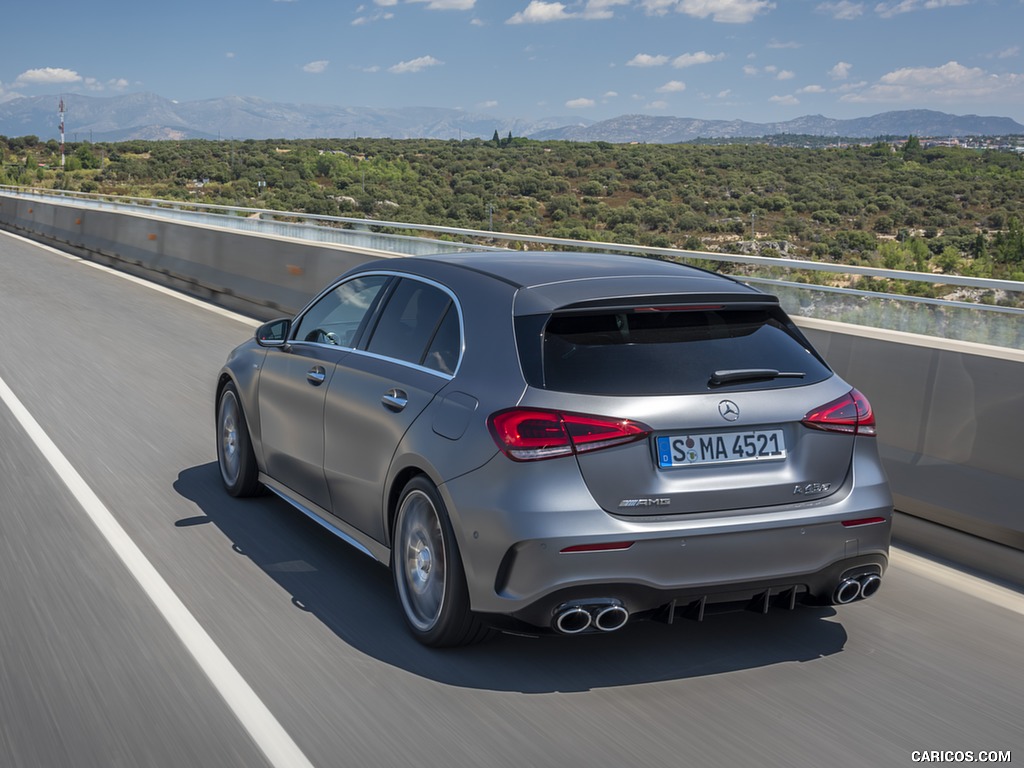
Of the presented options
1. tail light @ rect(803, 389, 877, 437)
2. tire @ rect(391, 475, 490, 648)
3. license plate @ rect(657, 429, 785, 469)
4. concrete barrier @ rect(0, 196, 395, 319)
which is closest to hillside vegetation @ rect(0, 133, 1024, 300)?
concrete barrier @ rect(0, 196, 395, 319)

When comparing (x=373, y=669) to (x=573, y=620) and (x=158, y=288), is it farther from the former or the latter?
(x=158, y=288)

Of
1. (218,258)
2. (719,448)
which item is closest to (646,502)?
(719,448)

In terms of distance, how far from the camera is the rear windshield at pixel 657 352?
4.51m

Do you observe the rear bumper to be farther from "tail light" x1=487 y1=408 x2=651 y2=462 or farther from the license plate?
the license plate

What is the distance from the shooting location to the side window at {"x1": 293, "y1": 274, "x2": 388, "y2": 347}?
6039 mm

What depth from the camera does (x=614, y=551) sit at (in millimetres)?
4332

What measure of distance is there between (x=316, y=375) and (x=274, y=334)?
0.86 meters

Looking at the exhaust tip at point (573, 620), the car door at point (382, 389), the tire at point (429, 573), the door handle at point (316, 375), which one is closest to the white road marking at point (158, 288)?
the door handle at point (316, 375)

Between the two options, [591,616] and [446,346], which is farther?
[446,346]

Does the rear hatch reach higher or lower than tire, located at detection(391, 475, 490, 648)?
higher

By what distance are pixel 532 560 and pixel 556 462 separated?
36 centimetres

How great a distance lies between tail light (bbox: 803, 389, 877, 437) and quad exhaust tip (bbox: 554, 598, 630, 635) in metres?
1.03

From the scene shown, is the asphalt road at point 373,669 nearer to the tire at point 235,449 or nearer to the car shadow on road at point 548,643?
the car shadow on road at point 548,643

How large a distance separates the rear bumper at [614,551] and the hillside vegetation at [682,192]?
15.5m
